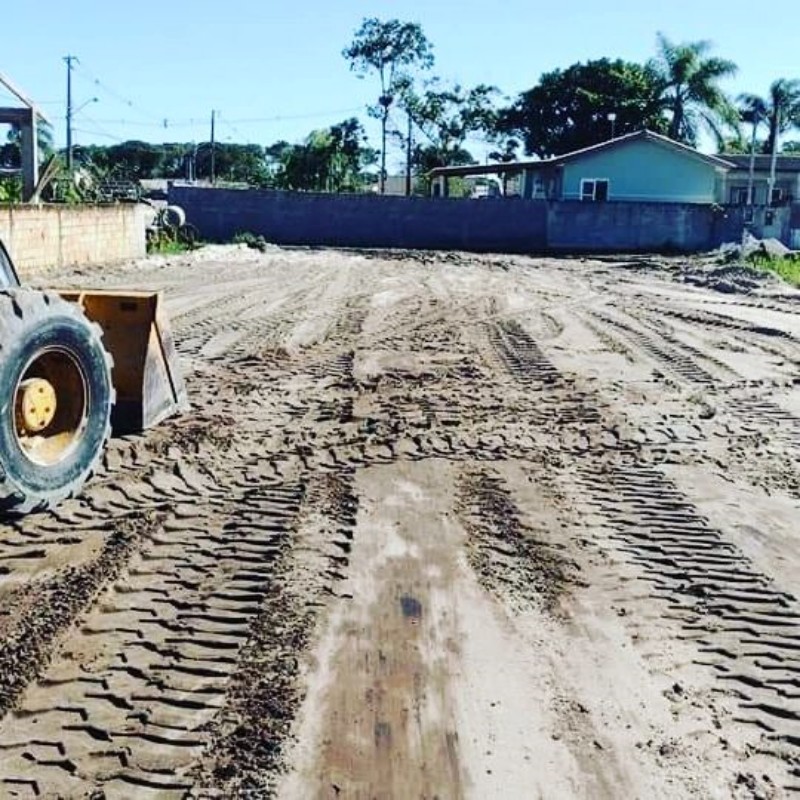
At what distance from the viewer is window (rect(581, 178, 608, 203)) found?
47.4 meters

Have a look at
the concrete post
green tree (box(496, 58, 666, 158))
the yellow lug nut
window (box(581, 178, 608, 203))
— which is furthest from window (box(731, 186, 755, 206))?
the yellow lug nut

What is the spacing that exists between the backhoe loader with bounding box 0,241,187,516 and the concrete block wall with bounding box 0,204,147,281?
35.3 ft

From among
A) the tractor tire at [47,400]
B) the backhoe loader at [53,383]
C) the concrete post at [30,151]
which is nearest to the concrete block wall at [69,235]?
the concrete post at [30,151]

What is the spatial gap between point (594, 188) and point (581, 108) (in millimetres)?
19147

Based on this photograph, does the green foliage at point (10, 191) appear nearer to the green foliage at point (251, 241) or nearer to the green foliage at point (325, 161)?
the green foliage at point (251, 241)

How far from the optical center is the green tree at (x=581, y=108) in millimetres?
61344

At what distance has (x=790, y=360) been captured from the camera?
41.8 ft

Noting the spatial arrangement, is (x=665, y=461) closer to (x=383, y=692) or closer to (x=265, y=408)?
(x=265, y=408)

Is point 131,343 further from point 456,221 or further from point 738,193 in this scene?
point 738,193

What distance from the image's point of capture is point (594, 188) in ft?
156

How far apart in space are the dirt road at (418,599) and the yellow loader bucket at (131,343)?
0.31m

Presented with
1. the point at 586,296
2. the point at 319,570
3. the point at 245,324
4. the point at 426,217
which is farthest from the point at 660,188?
the point at 319,570

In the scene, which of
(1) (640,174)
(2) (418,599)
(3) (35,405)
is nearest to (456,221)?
(1) (640,174)

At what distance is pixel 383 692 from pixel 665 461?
4.32 m
